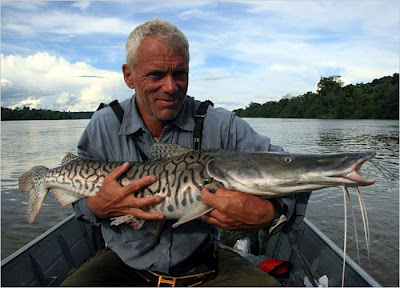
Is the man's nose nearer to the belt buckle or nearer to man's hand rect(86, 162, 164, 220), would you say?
man's hand rect(86, 162, 164, 220)

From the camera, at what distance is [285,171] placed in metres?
2.39

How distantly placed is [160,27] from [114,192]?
1516mm

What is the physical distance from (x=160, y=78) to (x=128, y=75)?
47 cm

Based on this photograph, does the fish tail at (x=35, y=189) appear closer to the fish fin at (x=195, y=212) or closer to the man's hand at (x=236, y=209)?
the fish fin at (x=195, y=212)

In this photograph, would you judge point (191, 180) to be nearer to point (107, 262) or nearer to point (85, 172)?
point (85, 172)

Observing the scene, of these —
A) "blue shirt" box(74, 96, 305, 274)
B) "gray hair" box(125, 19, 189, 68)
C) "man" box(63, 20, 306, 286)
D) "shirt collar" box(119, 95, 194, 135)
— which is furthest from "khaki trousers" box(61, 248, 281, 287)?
"gray hair" box(125, 19, 189, 68)

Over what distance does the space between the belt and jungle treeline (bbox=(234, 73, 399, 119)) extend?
7064 centimetres

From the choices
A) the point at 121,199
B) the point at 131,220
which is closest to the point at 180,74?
the point at 121,199

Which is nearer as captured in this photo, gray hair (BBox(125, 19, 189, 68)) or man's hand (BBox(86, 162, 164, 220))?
man's hand (BBox(86, 162, 164, 220))

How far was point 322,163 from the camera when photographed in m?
2.23

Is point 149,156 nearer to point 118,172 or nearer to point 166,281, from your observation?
point 118,172

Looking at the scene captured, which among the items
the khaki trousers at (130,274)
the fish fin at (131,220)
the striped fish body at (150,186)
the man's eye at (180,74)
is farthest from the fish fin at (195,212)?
the man's eye at (180,74)

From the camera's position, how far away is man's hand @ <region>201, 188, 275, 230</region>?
256 cm

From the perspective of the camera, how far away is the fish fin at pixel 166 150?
3.13 m
